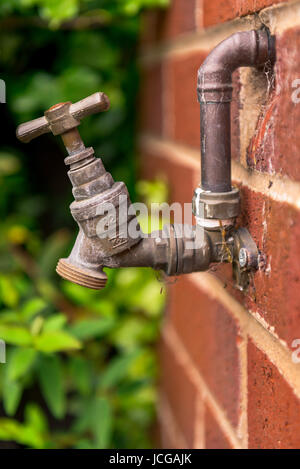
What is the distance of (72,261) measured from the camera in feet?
1.86

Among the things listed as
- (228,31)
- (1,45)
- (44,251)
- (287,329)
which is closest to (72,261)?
(287,329)

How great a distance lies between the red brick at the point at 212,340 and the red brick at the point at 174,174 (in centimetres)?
16

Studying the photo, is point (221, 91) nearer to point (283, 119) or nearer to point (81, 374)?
point (283, 119)

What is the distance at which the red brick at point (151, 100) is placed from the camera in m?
1.17

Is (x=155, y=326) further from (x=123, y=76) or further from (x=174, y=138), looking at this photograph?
(x=123, y=76)

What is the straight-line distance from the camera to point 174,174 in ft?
3.38

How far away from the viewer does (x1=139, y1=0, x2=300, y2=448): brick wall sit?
473 millimetres

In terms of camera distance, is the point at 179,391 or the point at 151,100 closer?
the point at 179,391

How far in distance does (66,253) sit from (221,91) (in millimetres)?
866

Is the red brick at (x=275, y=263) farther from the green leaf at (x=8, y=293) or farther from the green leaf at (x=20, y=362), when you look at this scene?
the green leaf at (x=8, y=293)

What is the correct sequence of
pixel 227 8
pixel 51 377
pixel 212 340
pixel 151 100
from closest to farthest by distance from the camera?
pixel 227 8 < pixel 212 340 < pixel 51 377 < pixel 151 100

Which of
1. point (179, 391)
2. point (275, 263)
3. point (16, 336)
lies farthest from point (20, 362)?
point (275, 263)

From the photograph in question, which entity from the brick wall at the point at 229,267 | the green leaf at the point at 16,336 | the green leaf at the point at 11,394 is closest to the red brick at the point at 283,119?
the brick wall at the point at 229,267

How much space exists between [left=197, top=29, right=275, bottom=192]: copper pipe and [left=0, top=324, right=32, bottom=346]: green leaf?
419 millimetres
